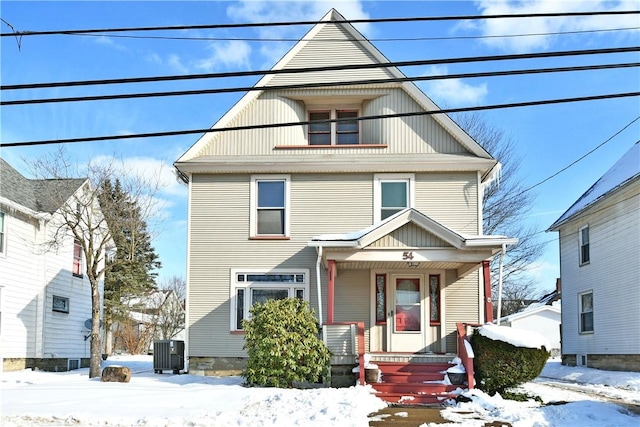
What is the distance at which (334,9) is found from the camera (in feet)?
59.6

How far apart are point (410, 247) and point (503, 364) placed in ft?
10.4

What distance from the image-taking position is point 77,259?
80.4ft

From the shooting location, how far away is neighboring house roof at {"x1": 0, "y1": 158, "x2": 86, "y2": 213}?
20688 millimetres

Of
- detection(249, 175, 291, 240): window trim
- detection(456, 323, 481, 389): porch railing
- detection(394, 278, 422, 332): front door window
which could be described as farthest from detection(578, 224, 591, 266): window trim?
detection(249, 175, 291, 240): window trim

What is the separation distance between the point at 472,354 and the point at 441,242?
8.38ft

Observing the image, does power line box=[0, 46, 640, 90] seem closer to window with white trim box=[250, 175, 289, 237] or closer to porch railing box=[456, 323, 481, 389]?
porch railing box=[456, 323, 481, 389]

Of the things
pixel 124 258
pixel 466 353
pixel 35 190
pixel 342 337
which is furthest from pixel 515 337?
pixel 35 190

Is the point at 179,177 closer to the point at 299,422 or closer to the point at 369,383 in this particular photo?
the point at 369,383

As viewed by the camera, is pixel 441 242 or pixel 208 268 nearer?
pixel 441 242

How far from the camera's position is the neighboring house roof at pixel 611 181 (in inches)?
776

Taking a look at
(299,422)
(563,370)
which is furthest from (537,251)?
(299,422)

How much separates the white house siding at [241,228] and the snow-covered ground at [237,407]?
310 cm

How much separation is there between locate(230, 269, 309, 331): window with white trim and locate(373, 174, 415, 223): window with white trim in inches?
98.4

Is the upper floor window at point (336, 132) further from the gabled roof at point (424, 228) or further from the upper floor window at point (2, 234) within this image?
the upper floor window at point (2, 234)
